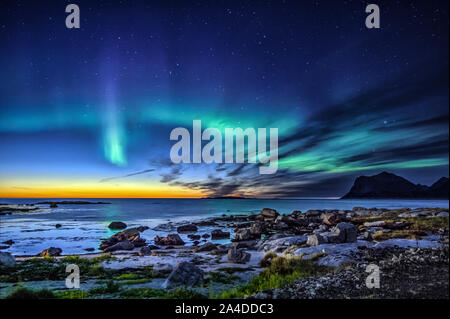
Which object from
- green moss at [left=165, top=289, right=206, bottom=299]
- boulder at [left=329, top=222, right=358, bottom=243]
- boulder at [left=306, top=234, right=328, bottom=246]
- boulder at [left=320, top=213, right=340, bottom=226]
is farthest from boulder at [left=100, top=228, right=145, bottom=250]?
boulder at [left=320, top=213, right=340, bottom=226]

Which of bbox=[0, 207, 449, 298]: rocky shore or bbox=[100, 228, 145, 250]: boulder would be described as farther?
bbox=[100, 228, 145, 250]: boulder

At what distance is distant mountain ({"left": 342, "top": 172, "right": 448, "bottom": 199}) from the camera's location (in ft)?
31.6

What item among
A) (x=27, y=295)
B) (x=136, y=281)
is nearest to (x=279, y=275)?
(x=136, y=281)

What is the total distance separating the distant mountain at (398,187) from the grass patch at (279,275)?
546cm

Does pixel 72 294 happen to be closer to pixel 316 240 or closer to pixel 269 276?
pixel 269 276

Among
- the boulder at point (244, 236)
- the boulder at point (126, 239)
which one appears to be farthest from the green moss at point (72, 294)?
the boulder at point (244, 236)

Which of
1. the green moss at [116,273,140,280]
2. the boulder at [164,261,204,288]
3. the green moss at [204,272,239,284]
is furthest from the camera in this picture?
the green moss at [116,273,140,280]

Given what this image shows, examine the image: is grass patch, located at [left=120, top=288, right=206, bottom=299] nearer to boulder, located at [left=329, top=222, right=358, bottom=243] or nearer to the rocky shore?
the rocky shore

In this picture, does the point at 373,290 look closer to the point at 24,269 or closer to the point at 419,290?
the point at 419,290

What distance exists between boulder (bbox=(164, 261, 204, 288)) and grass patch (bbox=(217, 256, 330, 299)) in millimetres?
1320
